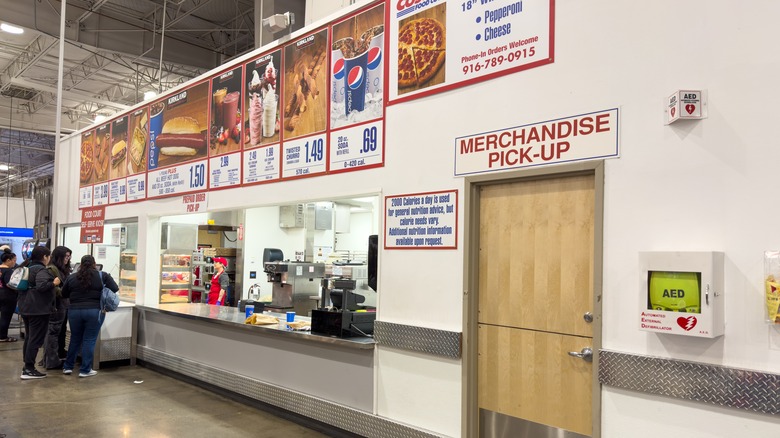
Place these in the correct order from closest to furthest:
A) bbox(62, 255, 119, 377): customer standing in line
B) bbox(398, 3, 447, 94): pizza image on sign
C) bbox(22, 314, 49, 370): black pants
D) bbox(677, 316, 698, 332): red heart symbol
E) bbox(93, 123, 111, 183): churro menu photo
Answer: bbox(677, 316, 698, 332): red heart symbol
bbox(398, 3, 447, 94): pizza image on sign
bbox(62, 255, 119, 377): customer standing in line
bbox(22, 314, 49, 370): black pants
bbox(93, 123, 111, 183): churro menu photo

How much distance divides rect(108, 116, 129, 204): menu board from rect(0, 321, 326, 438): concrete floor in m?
2.69

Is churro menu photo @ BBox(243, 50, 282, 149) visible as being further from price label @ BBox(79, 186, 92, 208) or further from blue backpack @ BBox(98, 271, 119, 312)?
price label @ BBox(79, 186, 92, 208)

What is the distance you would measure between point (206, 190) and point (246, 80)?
4.59 ft

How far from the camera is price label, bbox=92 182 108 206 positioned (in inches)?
341

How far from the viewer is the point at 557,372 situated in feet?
11.0

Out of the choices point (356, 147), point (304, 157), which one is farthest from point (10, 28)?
point (356, 147)

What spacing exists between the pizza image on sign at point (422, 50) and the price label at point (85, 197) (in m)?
6.99

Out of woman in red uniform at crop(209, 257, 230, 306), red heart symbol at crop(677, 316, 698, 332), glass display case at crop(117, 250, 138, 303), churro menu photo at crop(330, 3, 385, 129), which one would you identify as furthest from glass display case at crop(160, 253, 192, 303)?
red heart symbol at crop(677, 316, 698, 332)

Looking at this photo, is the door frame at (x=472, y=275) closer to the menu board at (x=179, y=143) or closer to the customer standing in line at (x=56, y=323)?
the menu board at (x=179, y=143)

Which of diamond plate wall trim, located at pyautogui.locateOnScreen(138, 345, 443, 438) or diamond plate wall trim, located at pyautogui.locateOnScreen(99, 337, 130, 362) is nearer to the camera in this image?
diamond plate wall trim, located at pyautogui.locateOnScreen(138, 345, 443, 438)

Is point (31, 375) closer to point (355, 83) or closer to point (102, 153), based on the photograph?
point (102, 153)

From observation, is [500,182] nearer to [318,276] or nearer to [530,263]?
[530,263]

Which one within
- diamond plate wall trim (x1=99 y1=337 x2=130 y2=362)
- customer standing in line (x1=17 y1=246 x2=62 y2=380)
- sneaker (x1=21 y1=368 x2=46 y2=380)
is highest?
customer standing in line (x1=17 y1=246 x2=62 y2=380)

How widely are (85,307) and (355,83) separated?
445 cm
